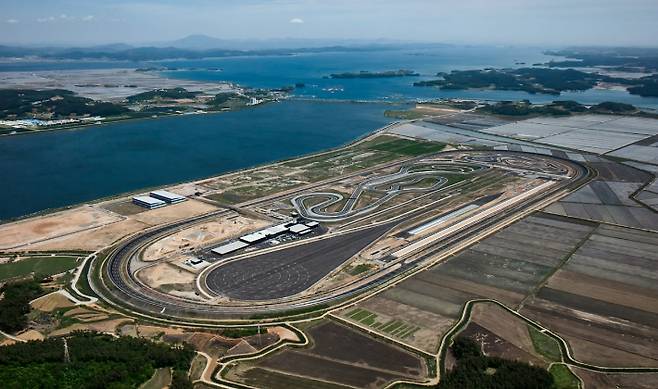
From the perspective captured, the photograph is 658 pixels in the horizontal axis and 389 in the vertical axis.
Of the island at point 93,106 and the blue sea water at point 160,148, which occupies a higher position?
the island at point 93,106

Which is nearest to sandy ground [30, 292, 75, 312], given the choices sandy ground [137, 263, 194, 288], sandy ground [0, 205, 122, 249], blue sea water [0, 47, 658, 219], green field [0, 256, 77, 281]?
green field [0, 256, 77, 281]

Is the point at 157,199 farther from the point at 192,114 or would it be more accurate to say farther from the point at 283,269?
the point at 192,114

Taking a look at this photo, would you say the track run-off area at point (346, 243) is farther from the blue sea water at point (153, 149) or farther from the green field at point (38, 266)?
the blue sea water at point (153, 149)

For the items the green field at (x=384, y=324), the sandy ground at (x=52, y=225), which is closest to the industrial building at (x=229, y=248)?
the green field at (x=384, y=324)

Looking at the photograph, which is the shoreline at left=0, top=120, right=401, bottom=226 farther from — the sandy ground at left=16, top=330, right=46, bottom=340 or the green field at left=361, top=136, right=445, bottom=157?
the sandy ground at left=16, top=330, right=46, bottom=340

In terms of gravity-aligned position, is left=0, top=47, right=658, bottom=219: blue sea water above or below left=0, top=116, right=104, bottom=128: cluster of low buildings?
below

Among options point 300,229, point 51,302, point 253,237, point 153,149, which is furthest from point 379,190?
point 153,149
